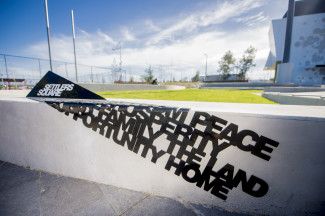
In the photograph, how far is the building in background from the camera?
38.7 metres

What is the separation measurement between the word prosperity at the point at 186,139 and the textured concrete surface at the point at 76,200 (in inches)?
17.2

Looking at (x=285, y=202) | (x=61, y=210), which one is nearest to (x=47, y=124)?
(x=61, y=210)

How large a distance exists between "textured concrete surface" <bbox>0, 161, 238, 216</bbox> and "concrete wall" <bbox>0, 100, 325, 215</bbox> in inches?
4.6

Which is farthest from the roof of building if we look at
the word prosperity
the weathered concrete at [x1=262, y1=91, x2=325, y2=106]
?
the word prosperity

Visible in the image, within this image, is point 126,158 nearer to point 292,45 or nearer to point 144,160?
point 144,160

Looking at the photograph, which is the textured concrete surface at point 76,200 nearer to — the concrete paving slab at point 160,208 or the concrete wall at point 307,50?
the concrete paving slab at point 160,208

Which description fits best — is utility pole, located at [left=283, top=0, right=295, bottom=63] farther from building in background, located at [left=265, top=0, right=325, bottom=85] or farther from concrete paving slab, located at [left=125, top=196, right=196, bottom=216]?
concrete paving slab, located at [left=125, top=196, right=196, bottom=216]

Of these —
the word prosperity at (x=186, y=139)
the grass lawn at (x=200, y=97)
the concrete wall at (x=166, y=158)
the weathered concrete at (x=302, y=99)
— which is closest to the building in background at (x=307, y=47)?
the weathered concrete at (x=302, y=99)

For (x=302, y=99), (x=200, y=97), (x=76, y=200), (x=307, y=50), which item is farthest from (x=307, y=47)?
(x=76, y=200)

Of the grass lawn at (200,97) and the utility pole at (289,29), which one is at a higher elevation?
the utility pole at (289,29)

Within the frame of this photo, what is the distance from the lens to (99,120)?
2.69 m

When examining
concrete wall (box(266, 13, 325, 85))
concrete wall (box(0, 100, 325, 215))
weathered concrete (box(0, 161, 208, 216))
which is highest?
concrete wall (box(266, 13, 325, 85))

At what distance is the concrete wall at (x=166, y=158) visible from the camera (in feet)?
6.34

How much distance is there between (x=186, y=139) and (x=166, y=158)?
0.41m
